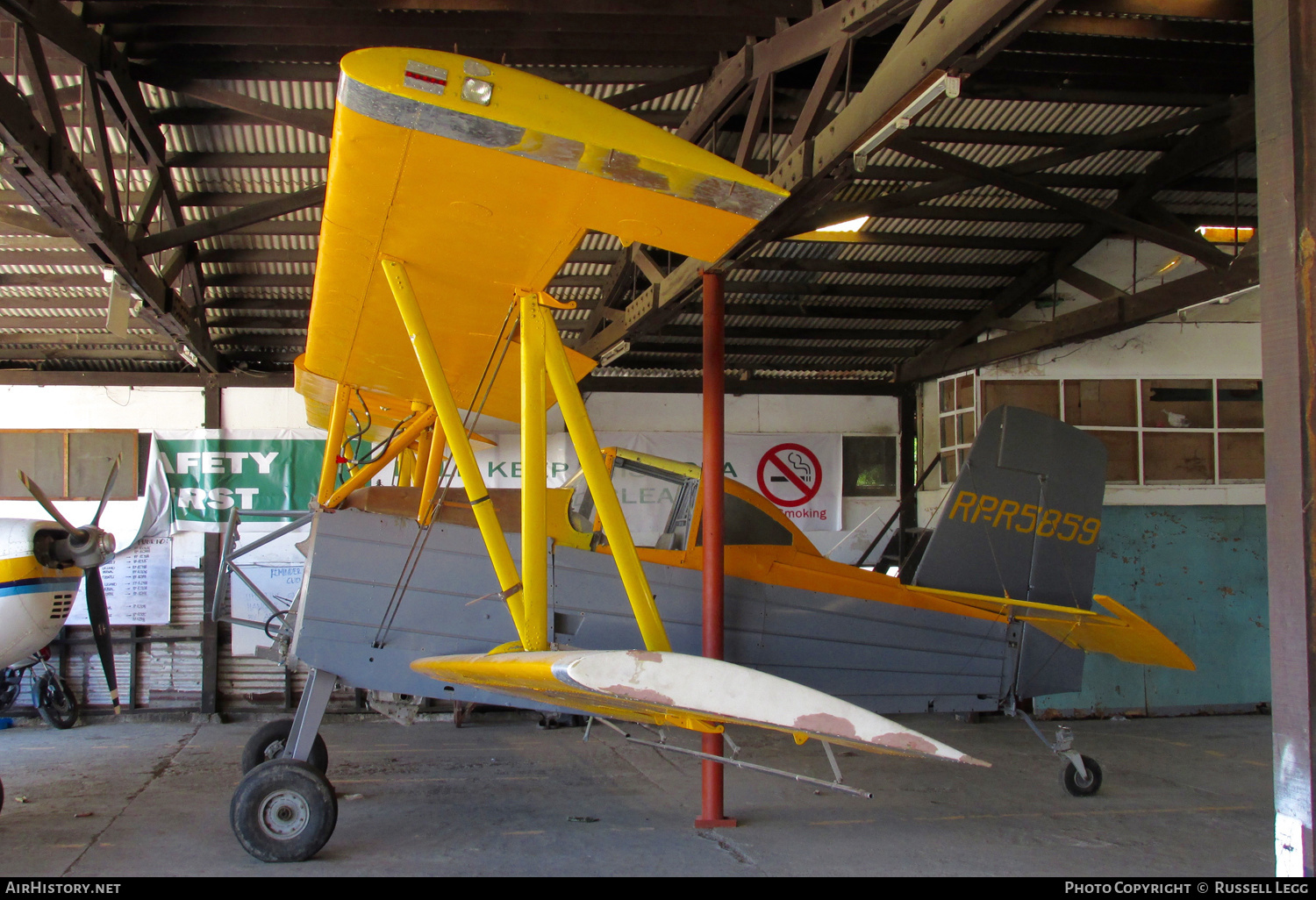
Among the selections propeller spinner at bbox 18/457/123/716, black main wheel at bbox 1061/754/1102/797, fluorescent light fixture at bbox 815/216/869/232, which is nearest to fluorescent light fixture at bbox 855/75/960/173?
fluorescent light fixture at bbox 815/216/869/232

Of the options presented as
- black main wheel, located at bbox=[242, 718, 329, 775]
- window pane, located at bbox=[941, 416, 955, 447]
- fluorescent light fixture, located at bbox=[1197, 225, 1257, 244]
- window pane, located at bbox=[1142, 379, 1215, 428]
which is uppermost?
fluorescent light fixture, located at bbox=[1197, 225, 1257, 244]

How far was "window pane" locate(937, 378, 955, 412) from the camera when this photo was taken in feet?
30.9

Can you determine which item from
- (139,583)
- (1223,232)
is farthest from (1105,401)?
(139,583)

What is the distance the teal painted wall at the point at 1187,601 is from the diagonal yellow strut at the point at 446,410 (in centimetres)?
725

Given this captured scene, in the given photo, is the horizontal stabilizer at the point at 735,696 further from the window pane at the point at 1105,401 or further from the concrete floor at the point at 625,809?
the window pane at the point at 1105,401

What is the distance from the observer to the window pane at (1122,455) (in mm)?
8914

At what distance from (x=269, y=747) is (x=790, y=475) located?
594cm

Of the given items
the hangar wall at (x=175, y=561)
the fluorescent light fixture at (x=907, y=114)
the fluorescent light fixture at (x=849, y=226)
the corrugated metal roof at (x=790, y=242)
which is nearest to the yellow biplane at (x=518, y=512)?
the fluorescent light fixture at (x=907, y=114)

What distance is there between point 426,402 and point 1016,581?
13.7 ft

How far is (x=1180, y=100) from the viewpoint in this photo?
579 centimetres

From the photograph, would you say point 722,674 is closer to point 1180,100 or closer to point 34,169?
point 34,169

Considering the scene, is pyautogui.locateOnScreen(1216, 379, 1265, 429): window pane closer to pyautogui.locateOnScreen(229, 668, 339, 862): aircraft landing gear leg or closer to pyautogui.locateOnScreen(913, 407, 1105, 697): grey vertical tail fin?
pyautogui.locateOnScreen(913, 407, 1105, 697): grey vertical tail fin

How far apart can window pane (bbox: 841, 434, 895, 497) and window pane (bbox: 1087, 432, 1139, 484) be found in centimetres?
215

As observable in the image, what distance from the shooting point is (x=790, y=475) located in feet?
31.5
